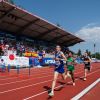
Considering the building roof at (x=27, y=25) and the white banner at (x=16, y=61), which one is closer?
the white banner at (x=16, y=61)

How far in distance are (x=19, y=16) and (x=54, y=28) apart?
1099 cm

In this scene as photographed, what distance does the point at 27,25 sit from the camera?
4166cm

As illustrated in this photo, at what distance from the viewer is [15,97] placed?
36.7 feet

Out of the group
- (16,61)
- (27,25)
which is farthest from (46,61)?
(16,61)

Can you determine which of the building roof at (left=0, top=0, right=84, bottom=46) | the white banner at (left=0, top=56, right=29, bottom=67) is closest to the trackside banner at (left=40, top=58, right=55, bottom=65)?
the building roof at (left=0, top=0, right=84, bottom=46)

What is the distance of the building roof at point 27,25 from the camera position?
34.3m

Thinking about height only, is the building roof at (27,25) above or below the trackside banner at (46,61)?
above

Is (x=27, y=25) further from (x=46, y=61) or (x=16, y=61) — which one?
(x=16, y=61)

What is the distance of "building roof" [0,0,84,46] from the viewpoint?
34281 mm

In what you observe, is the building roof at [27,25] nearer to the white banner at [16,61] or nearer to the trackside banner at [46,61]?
the trackside banner at [46,61]

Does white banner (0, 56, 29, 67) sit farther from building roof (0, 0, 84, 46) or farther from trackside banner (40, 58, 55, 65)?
trackside banner (40, 58, 55, 65)

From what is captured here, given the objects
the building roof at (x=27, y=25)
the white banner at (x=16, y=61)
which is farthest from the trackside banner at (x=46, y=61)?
the white banner at (x=16, y=61)

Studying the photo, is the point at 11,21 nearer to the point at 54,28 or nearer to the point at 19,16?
the point at 19,16

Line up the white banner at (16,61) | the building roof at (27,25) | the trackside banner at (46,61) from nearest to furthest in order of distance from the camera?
1. the white banner at (16,61)
2. the building roof at (27,25)
3. the trackside banner at (46,61)
